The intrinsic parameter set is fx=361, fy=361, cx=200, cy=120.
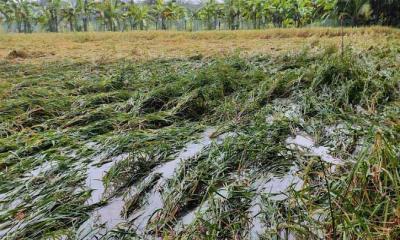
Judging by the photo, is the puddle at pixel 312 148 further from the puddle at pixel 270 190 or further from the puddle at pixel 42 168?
the puddle at pixel 42 168

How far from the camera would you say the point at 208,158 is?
87.1 inches

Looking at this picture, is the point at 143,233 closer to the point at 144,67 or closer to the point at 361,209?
the point at 361,209

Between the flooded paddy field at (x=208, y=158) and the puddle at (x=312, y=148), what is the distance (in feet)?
0.04

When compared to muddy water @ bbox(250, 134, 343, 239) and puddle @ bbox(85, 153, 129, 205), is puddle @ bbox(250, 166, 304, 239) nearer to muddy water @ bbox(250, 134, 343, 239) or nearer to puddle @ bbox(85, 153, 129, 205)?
muddy water @ bbox(250, 134, 343, 239)

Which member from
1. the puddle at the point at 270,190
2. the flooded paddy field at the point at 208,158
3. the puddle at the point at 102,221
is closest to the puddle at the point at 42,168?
the flooded paddy field at the point at 208,158

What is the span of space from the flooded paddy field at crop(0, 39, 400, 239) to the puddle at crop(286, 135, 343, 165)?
12 millimetres

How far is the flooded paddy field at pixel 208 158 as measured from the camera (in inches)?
62.2

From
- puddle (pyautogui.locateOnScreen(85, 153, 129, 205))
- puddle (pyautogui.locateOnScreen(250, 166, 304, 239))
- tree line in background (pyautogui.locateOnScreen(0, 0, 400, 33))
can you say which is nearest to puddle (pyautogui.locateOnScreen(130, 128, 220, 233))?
puddle (pyautogui.locateOnScreen(85, 153, 129, 205))

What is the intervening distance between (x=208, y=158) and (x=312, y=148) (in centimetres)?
72

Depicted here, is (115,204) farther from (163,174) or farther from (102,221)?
(163,174)

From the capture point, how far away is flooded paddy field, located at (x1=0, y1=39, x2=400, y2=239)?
5.18ft

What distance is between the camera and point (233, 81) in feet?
14.1

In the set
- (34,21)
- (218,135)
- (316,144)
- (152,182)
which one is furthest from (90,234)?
(34,21)

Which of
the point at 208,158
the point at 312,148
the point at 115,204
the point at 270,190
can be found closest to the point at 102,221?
the point at 115,204
